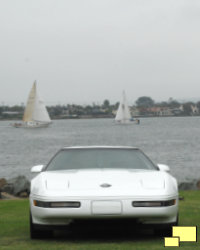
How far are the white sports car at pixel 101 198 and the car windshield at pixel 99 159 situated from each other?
28 cm

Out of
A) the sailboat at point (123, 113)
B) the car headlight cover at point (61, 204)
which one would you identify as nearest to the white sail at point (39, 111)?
the sailboat at point (123, 113)

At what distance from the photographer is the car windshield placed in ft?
24.6

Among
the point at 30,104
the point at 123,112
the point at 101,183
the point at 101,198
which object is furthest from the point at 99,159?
the point at 123,112

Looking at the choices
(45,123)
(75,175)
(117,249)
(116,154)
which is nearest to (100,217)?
(117,249)

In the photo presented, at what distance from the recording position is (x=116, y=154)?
7.73 metres

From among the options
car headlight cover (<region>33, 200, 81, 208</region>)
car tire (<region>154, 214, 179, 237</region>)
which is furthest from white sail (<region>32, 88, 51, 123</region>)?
car headlight cover (<region>33, 200, 81, 208</region>)

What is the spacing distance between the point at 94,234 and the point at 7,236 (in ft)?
3.75

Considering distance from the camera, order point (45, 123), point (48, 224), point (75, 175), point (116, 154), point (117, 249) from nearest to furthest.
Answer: point (117, 249) → point (48, 224) → point (75, 175) → point (116, 154) → point (45, 123)

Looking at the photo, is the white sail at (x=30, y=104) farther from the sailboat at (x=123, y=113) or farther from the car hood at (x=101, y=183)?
the car hood at (x=101, y=183)

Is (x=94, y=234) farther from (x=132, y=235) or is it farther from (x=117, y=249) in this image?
(x=117, y=249)

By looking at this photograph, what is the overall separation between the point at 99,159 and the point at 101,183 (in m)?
1.10

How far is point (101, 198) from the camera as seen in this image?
619cm

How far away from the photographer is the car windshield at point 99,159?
750 cm

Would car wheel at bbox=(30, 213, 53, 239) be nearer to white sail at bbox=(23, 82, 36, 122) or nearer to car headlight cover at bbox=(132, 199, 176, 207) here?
car headlight cover at bbox=(132, 199, 176, 207)
